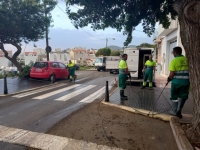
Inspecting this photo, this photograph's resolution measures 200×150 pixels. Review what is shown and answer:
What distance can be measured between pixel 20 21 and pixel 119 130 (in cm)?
1455

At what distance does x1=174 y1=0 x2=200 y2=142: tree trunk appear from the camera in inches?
150

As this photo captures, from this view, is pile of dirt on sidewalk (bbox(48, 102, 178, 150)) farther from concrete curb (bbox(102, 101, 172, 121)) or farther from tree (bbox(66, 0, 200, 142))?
tree (bbox(66, 0, 200, 142))

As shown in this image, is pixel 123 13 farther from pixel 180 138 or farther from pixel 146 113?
pixel 180 138

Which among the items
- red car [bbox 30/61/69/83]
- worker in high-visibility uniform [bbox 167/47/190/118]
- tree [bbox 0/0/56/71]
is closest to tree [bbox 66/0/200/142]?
worker in high-visibility uniform [bbox 167/47/190/118]

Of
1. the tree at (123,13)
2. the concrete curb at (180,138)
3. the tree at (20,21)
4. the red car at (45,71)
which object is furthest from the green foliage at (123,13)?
the tree at (20,21)

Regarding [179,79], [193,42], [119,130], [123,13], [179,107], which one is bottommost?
[119,130]

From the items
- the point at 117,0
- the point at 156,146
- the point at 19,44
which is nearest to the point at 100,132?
the point at 156,146

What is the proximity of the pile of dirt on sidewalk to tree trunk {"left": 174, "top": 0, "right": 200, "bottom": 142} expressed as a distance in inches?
25.1

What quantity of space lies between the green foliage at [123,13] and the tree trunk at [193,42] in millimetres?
2654

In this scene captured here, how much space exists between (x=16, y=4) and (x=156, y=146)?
15709mm

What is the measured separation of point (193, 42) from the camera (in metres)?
3.92

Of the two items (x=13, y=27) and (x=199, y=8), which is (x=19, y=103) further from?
(x=13, y=27)


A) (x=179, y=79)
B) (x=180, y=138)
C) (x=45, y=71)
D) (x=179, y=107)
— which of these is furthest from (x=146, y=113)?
(x=45, y=71)

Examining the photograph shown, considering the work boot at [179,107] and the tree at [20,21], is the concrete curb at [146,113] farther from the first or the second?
the tree at [20,21]
